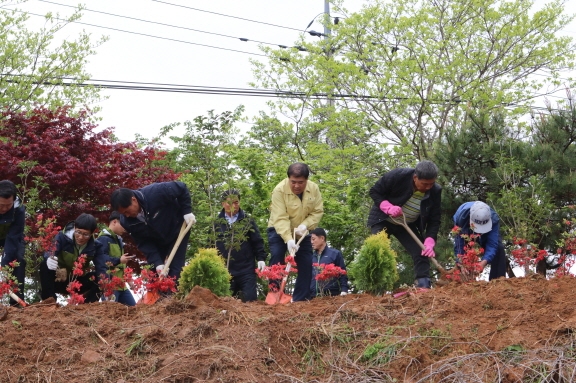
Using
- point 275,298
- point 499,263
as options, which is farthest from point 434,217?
point 275,298

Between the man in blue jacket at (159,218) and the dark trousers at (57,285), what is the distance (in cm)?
73

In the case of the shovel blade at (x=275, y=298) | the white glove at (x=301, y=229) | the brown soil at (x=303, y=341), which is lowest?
the shovel blade at (x=275, y=298)

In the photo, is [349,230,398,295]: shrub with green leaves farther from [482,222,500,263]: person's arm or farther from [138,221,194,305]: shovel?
[138,221,194,305]: shovel

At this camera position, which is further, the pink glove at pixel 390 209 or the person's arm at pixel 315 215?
the person's arm at pixel 315 215

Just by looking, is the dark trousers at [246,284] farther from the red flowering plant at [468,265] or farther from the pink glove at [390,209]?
the red flowering plant at [468,265]

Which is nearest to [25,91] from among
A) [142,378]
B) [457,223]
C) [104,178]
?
[104,178]

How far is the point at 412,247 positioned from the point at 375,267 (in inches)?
44.9

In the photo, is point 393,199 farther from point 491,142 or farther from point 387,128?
point 387,128

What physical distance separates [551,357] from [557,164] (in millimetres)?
5923

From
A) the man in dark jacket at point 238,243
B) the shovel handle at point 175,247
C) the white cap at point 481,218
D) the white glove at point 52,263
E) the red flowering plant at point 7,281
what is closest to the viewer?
the red flowering plant at point 7,281

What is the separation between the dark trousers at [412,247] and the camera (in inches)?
259

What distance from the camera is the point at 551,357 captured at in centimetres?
347

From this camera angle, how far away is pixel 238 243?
265 inches

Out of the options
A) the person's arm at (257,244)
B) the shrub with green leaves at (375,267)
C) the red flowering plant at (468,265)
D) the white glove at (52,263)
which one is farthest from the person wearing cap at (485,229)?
the white glove at (52,263)
